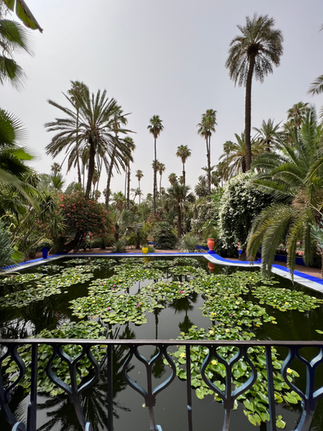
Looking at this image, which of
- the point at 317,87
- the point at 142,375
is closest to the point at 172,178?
the point at 317,87

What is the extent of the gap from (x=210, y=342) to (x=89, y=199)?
1266 cm

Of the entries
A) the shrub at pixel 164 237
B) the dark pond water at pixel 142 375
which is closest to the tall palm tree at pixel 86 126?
the shrub at pixel 164 237

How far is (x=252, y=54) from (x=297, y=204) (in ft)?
34.7

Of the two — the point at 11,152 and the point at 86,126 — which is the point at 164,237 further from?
the point at 11,152

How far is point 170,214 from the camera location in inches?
1129

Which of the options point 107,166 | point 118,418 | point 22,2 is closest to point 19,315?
point 118,418

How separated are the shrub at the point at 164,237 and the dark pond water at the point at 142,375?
11081mm

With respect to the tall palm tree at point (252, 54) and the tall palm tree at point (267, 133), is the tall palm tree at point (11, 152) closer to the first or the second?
the tall palm tree at point (252, 54)

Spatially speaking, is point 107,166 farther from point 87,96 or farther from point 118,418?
point 118,418

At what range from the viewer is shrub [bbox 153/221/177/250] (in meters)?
16.1

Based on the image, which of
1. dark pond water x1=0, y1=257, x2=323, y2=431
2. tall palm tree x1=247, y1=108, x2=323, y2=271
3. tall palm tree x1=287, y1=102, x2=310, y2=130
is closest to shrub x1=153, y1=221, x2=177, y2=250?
tall palm tree x1=247, y1=108, x2=323, y2=271

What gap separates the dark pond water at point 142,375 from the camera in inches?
72.6

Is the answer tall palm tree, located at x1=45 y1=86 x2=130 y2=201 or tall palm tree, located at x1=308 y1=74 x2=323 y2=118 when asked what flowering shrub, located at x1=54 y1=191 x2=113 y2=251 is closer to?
tall palm tree, located at x1=45 y1=86 x2=130 y2=201

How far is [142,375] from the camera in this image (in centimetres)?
244
